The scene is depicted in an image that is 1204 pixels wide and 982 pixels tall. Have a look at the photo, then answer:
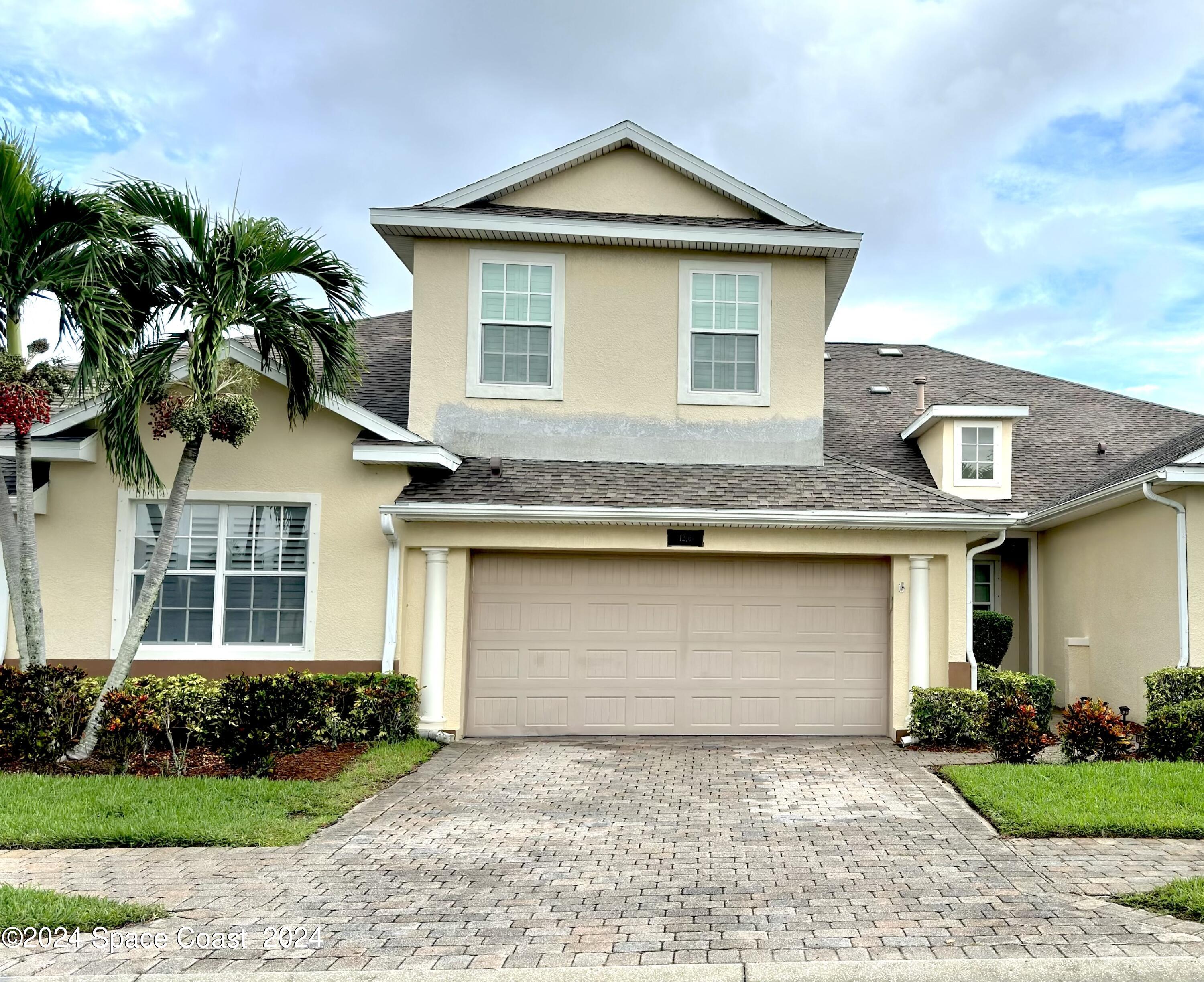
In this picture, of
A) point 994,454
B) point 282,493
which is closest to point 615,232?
point 282,493

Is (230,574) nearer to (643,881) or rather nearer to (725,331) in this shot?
(725,331)

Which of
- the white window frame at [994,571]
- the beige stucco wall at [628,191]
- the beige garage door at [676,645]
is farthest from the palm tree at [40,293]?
the white window frame at [994,571]

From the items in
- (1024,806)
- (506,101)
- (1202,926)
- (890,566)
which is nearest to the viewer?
(1202,926)

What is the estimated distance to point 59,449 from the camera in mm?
11062

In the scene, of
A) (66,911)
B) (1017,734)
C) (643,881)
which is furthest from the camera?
(1017,734)

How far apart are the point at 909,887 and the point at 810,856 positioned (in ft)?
2.80

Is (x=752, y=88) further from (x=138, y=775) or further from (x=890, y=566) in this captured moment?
(x=138, y=775)

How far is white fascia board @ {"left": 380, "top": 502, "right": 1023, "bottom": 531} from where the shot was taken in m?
11.4

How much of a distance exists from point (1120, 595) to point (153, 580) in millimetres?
12192

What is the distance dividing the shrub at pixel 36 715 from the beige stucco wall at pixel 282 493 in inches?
76.7

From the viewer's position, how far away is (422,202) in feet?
42.1

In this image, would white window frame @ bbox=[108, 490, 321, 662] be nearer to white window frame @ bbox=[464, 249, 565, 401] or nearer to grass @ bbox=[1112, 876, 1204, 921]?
white window frame @ bbox=[464, 249, 565, 401]

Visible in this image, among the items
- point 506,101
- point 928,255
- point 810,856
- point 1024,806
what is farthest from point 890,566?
point 928,255

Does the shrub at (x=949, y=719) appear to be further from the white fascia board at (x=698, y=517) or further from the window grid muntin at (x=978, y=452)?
the window grid muntin at (x=978, y=452)
